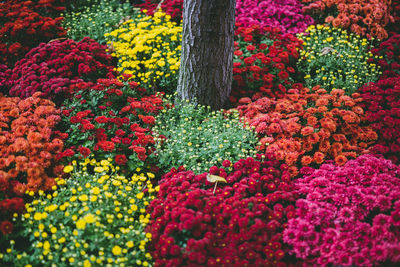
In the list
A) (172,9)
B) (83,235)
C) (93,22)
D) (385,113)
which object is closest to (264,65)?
(385,113)

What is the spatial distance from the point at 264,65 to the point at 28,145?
3.39 meters

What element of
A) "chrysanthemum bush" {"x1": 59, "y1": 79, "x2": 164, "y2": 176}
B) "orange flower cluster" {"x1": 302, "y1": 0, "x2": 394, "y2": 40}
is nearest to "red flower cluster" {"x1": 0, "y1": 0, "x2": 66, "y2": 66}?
"chrysanthemum bush" {"x1": 59, "y1": 79, "x2": 164, "y2": 176}

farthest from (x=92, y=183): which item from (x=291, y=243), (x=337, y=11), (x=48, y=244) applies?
(x=337, y=11)

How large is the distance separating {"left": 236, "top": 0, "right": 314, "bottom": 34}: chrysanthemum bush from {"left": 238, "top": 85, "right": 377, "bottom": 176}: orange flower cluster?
7.51ft

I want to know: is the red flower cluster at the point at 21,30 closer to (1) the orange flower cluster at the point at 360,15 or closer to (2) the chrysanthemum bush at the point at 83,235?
(2) the chrysanthemum bush at the point at 83,235

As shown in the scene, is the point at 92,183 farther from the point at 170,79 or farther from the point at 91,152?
the point at 170,79

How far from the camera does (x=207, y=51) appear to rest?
4059 mm

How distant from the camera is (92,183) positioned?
10.3ft

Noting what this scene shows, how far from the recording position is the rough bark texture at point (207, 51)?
3.87m

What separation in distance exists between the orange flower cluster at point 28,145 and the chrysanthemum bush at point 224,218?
118 cm

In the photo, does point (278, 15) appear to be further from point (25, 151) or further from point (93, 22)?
point (25, 151)

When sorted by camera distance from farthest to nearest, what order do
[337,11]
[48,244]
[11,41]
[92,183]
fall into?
[337,11], [11,41], [92,183], [48,244]

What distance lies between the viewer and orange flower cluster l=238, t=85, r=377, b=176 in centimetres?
348

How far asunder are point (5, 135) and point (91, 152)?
2.96 feet
